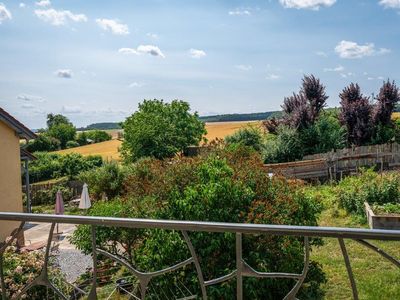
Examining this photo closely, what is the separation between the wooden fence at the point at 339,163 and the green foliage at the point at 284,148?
1.34 meters

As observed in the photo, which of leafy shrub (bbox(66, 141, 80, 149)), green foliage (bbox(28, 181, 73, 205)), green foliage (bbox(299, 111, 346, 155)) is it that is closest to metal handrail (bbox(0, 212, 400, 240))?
green foliage (bbox(299, 111, 346, 155))

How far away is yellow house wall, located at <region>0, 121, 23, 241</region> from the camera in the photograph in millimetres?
12039

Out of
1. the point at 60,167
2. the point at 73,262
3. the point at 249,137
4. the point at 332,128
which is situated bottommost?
the point at 73,262

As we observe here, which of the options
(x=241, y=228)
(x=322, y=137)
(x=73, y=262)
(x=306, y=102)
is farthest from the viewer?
(x=306, y=102)

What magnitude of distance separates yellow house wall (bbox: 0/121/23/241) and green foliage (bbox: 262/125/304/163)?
11.3 m

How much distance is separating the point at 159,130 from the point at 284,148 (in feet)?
23.9

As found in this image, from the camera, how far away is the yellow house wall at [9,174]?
12.0 metres

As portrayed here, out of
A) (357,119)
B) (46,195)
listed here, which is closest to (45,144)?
(46,195)

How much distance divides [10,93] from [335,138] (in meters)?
15.0

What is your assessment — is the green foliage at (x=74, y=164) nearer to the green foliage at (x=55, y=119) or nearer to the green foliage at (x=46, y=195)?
the green foliage at (x=46, y=195)

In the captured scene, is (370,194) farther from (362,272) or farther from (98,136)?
(98,136)

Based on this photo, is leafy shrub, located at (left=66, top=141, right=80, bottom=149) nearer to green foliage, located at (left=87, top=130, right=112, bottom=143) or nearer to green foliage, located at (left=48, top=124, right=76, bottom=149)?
green foliage, located at (left=48, top=124, right=76, bottom=149)

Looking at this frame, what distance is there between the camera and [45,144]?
46.5 metres

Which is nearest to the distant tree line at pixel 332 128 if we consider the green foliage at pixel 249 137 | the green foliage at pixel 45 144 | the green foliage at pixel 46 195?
the green foliage at pixel 249 137
